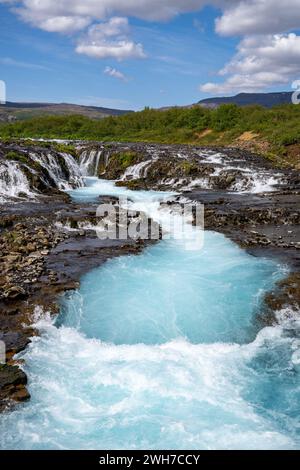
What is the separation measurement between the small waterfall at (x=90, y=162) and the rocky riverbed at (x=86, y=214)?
0.29 feet

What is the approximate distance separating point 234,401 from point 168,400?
1.29 meters

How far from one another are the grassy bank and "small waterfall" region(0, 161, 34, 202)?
23.4 m

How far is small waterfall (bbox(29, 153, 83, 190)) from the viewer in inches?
1172

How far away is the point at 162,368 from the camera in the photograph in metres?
9.49

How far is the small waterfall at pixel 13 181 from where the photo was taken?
25.4 metres

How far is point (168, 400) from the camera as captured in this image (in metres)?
8.51

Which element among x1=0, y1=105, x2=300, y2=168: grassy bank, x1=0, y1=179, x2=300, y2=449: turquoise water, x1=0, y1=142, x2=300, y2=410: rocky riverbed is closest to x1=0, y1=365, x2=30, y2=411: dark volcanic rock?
x1=0, y1=142, x2=300, y2=410: rocky riverbed

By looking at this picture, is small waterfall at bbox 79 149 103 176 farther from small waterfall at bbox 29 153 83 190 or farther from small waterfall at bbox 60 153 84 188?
small waterfall at bbox 29 153 83 190

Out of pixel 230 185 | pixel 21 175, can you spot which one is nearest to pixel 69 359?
pixel 21 175

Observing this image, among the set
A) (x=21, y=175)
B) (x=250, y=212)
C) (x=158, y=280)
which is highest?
(x=21, y=175)

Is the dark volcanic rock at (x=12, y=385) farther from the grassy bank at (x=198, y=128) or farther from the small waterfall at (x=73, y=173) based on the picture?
the grassy bank at (x=198, y=128)

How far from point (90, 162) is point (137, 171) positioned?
606 centimetres

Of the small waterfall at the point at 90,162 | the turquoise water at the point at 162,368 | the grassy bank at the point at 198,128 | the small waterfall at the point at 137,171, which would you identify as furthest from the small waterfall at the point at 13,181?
the grassy bank at the point at 198,128
